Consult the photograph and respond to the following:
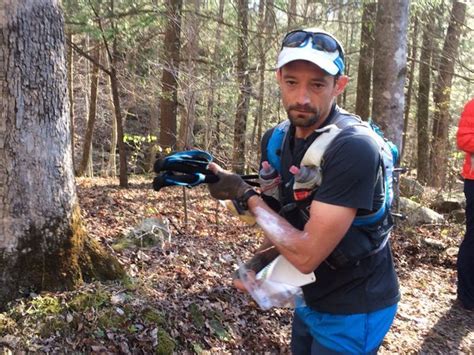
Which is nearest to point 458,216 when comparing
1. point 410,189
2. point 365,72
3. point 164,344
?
point 410,189

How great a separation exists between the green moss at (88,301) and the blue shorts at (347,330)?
1.89 meters

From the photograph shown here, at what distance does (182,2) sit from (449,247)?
8.08 metres

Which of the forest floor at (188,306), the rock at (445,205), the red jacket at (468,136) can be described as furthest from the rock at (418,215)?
the red jacket at (468,136)

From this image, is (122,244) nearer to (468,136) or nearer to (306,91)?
(306,91)

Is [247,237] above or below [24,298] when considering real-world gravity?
below

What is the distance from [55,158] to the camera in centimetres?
369

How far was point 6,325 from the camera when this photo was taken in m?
3.37

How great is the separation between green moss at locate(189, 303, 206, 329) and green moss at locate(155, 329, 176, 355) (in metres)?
0.40

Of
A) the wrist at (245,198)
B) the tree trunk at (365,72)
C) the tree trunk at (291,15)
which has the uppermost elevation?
the tree trunk at (291,15)

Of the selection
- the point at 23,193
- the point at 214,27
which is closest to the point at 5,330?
the point at 23,193

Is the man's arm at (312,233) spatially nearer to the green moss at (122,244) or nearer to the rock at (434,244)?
the green moss at (122,244)

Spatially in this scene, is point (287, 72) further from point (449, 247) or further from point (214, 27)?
point (214, 27)

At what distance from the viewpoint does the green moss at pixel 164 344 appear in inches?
145

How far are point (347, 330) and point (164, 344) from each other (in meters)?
1.84
